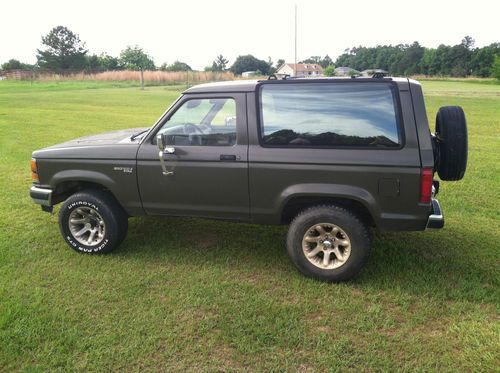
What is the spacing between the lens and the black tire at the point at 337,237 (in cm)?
379

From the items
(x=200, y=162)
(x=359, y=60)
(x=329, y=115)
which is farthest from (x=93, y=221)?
(x=359, y=60)

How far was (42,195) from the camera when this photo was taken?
4625 mm

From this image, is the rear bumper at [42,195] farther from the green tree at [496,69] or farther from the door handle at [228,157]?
the green tree at [496,69]

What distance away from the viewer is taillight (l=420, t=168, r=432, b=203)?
3.51m

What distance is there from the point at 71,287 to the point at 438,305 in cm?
320

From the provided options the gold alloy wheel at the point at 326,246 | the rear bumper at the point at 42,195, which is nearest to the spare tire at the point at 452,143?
the gold alloy wheel at the point at 326,246

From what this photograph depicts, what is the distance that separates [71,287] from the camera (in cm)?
393

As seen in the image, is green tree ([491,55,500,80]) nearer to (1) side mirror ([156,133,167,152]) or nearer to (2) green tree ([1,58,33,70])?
(1) side mirror ([156,133,167,152])

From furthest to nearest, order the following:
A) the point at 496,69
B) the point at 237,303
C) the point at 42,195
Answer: the point at 496,69 < the point at 42,195 < the point at 237,303

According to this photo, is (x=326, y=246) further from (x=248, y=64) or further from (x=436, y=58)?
(x=248, y=64)

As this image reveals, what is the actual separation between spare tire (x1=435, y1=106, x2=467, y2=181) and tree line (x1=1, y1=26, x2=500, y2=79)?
66.7 meters

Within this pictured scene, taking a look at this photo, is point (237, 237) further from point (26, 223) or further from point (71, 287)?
point (26, 223)

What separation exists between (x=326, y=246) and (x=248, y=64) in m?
94.5

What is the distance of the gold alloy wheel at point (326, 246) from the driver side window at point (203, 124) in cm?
114
